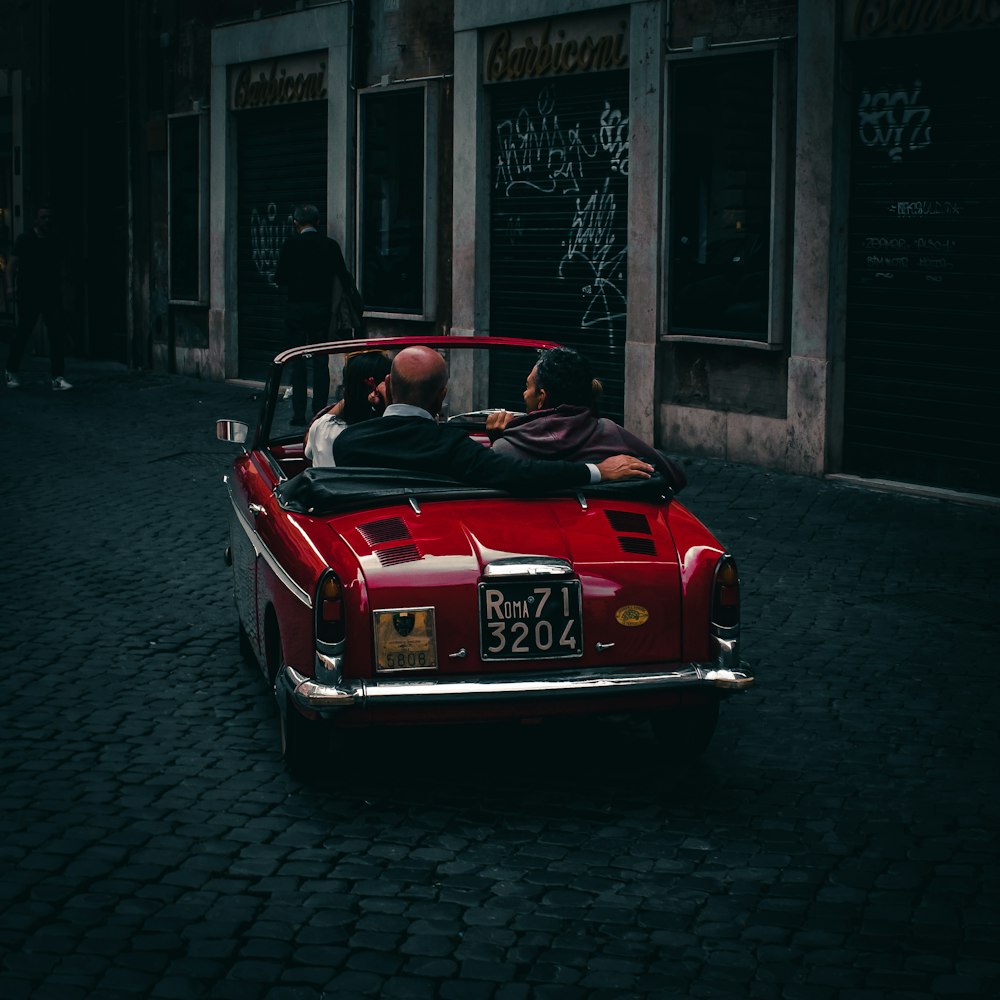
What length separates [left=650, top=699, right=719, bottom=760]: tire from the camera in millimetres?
5855

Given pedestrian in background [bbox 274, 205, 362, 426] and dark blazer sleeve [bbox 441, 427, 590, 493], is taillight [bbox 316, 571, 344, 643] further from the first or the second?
pedestrian in background [bbox 274, 205, 362, 426]

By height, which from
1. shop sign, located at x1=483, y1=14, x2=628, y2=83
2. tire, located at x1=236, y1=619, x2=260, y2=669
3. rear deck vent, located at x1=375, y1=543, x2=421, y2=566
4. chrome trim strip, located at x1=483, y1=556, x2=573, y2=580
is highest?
shop sign, located at x1=483, y1=14, x2=628, y2=83

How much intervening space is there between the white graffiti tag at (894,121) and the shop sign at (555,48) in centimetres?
306

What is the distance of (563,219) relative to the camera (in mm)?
16625

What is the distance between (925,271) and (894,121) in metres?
1.11

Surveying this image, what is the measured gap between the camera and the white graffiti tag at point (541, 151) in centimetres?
1641

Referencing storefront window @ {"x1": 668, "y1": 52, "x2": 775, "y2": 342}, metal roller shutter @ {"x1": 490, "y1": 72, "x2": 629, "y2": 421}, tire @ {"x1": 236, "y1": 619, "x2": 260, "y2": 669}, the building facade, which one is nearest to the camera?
tire @ {"x1": 236, "y1": 619, "x2": 260, "y2": 669}

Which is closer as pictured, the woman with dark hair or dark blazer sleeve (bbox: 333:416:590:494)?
dark blazer sleeve (bbox: 333:416:590:494)

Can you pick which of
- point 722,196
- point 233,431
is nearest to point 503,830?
point 233,431

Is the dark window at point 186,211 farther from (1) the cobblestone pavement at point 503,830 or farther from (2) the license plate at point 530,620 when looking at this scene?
(2) the license plate at point 530,620

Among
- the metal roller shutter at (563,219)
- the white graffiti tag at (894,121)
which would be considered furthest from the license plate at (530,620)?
the metal roller shutter at (563,219)

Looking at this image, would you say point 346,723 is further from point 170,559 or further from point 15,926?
point 170,559

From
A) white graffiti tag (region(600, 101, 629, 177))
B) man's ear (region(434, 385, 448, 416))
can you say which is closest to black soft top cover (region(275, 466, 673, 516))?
→ man's ear (region(434, 385, 448, 416))

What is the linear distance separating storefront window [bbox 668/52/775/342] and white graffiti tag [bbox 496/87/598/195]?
1.43 m
